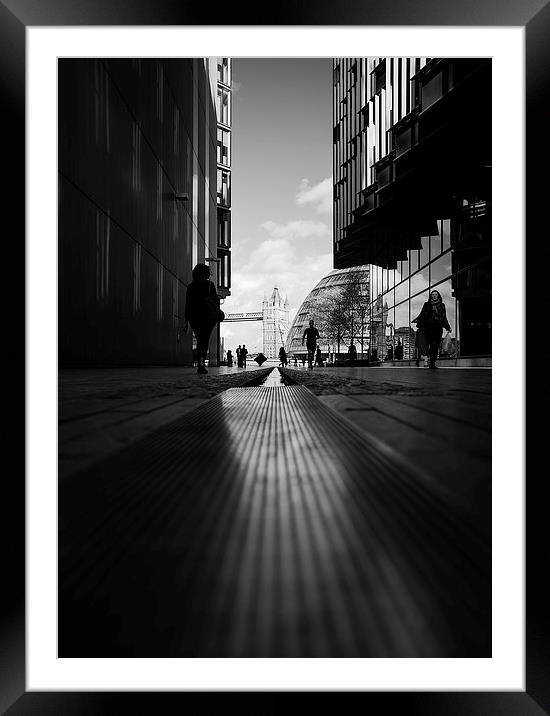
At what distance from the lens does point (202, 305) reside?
8109mm

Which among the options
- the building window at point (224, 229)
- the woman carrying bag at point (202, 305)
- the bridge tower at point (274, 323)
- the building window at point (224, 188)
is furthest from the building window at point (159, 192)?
→ the bridge tower at point (274, 323)

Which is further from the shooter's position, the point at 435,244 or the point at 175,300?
the point at 435,244

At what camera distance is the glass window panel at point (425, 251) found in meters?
19.7

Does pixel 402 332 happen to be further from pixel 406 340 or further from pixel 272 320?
pixel 272 320

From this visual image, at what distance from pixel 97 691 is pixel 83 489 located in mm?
647

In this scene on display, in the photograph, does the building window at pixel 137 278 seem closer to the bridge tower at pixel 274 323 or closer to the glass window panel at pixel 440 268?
the glass window panel at pixel 440 268

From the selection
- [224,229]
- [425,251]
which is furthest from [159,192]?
[224,229]

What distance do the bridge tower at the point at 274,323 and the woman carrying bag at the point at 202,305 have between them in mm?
90870

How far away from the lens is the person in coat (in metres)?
8.05
